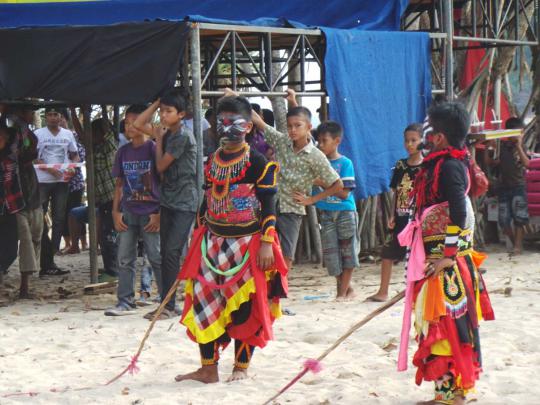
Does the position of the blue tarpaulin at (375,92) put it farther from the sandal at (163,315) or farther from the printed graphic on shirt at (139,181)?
the sandal at (163,315)

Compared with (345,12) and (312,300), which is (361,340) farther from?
(345,12)

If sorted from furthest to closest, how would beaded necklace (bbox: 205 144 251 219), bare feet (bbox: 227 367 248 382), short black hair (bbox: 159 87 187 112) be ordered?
short black hair (bbox: 159 87 187 112) → bare feet (bbox: 227 367 248 382) → beaded necklace (bbox: 205 144 251 219)

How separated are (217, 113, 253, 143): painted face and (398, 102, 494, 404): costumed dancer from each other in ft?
3.46

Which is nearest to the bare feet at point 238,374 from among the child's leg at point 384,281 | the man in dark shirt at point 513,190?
the child's leg at point 384,281

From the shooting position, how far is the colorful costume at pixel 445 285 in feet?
15.7

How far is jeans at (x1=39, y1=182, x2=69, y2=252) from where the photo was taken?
10656mm

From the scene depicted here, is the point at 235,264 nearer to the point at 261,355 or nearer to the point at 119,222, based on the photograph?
the point at 261,355

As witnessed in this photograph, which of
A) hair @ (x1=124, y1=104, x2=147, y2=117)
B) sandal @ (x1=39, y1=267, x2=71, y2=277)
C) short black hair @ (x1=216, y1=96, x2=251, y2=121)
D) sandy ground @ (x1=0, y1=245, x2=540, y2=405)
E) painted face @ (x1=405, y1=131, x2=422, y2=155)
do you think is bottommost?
sandy ground @ (x1=0, y1=245, x2=540, y2=405)

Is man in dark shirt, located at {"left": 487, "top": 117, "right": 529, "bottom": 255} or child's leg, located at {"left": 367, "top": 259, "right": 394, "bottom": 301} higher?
man in dark shirt, located at {"left": 487, "top": 117, "right": 529, "bottom": 255}

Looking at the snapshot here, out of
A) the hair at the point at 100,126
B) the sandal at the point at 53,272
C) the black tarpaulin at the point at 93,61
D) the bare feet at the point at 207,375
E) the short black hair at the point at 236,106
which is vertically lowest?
the bare feet at the point at 207,375

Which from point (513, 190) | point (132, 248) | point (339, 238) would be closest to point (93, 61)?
point (132, 248)

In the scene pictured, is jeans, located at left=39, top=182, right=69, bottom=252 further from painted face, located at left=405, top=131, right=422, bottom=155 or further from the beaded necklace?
the beaded necklace

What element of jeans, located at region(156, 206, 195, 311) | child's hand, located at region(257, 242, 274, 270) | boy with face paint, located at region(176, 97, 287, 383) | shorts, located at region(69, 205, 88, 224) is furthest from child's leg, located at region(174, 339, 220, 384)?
shorts, located at region(69, 205, 88, 224)

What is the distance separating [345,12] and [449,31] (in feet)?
3.64
